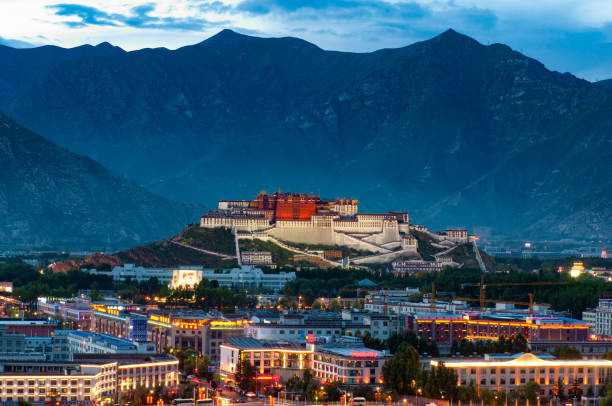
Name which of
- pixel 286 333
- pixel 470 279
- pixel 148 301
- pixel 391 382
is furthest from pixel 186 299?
pixel 391 382

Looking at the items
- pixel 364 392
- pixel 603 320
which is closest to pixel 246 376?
pixel 364 392

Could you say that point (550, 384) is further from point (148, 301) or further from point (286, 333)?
point (148, 301)

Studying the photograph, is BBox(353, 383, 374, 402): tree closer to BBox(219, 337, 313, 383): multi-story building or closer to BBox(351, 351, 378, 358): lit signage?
BBox(351, 351, 378, 358): lit signage

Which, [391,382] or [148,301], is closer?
[391,382]

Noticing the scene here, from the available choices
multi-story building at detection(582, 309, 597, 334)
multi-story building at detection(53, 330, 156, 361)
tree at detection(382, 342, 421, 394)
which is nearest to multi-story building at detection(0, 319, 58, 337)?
multi-story building at detection(53, 330, 156, 361)

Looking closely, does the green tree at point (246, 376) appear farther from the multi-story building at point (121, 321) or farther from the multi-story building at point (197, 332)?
the multi-story building at point (121, 321)
